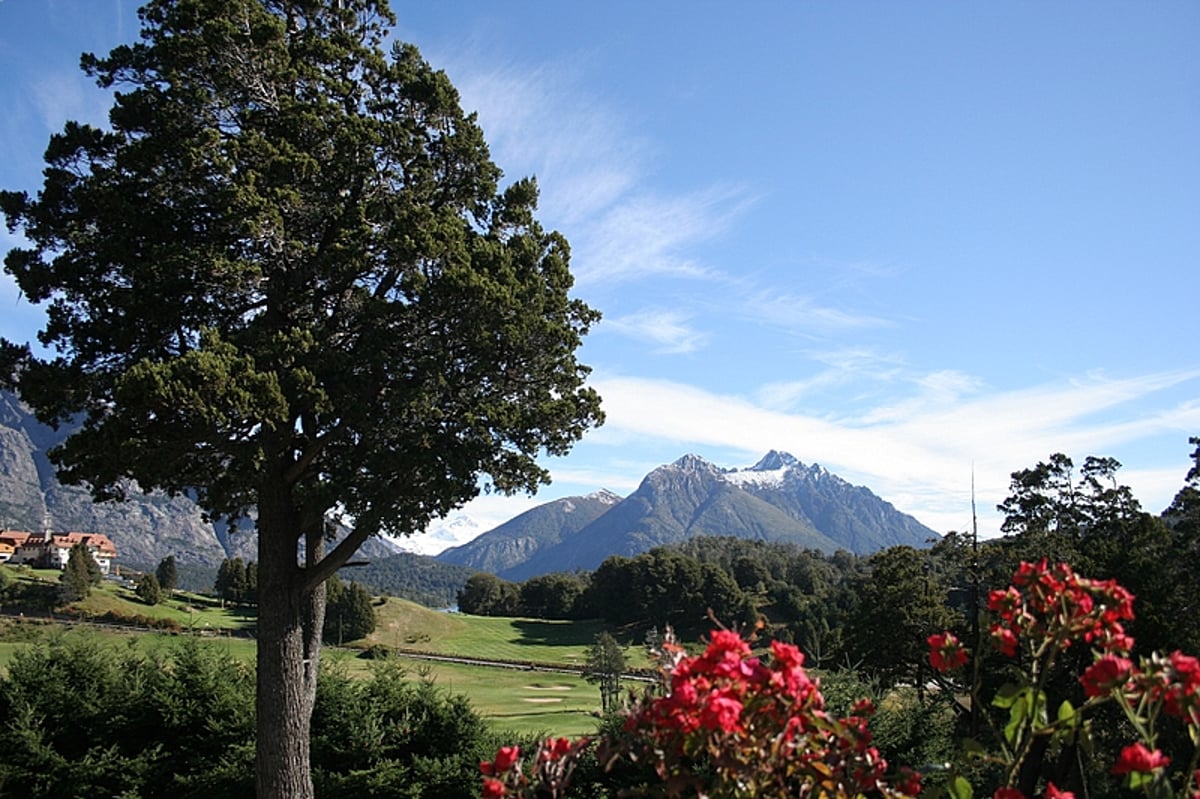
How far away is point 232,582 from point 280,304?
84.5 m

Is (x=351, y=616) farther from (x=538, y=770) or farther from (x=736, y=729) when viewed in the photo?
(x=736, y=729)

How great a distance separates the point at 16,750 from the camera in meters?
9.56

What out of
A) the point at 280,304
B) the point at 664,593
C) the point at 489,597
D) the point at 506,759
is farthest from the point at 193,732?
the point at 489,597

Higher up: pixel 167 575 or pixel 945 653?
pixel 945 653

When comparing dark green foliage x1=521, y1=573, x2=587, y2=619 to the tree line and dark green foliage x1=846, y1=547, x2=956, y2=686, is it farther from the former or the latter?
dark green foliage x1=846, y1=547, x2=956, y2=686

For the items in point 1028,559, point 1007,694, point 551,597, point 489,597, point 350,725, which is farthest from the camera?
point 489,597

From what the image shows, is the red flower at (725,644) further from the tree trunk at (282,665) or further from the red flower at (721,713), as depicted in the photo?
the tree trunk at (282,665)

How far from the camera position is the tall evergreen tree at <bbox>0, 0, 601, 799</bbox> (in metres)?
8.37

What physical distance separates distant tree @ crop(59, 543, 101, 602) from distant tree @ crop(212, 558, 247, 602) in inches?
475

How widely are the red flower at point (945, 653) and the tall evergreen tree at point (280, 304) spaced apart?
6558 mm

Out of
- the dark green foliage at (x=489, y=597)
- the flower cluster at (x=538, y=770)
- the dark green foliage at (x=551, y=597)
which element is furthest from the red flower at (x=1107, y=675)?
the dark green foliage at (x=489, y=597)

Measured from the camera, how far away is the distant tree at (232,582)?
79.8m

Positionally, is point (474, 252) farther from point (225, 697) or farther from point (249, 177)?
point (225, 697)

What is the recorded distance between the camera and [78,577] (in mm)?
63750
